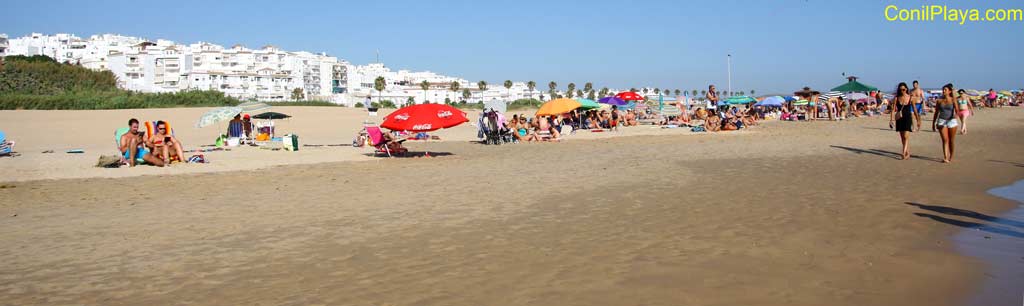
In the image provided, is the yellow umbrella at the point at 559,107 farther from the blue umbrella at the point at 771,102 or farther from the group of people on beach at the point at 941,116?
the blue umbrella at the point at 771,102

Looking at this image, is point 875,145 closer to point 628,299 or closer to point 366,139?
point 366,139

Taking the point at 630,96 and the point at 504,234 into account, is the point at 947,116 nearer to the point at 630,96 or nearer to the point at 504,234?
the point at 504,234

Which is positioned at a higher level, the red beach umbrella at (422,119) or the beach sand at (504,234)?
the red beach umbrella at (422,119)

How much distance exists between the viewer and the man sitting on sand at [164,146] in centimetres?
1326

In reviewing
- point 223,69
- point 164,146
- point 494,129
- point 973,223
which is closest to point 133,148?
point 164,146

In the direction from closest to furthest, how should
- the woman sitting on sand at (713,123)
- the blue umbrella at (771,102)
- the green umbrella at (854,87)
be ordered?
the woman sitting on sand at (713,123)
the green umbrella at (854,87)
the blue umbrella at (771,102)

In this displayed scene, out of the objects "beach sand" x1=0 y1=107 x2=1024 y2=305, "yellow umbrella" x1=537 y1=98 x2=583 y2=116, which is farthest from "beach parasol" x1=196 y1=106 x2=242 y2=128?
"yellow umbrella" x1=537 y1=98 x2=583 y2=116

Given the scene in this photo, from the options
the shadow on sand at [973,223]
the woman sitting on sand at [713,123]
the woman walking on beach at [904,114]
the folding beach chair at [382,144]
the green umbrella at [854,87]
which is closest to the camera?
the shadow on sand at [973,223]

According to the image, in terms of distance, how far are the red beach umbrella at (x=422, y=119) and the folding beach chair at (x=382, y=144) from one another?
2.70 feet


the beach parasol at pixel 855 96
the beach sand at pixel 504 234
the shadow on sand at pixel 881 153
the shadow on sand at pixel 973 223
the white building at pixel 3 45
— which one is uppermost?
the white building at pixel 3 45

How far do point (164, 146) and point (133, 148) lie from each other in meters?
0.51

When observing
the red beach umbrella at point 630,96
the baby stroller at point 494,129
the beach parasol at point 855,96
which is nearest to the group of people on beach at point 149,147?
the baby stroller at point 494,129

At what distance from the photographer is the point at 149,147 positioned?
1348 centimetres

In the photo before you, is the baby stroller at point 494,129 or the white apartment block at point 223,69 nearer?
the baby stroller at point 494,129
